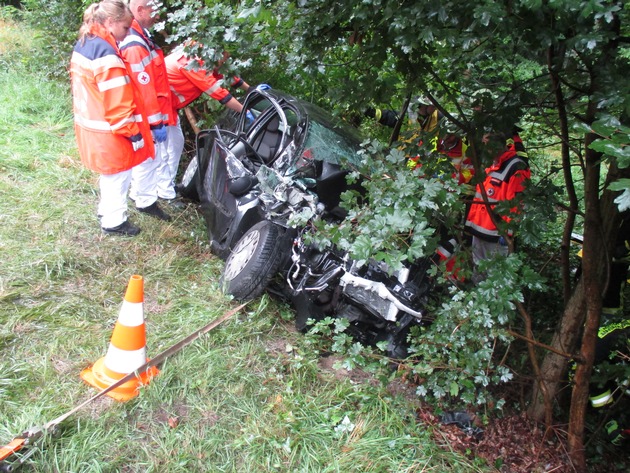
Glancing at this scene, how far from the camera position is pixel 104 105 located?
13.1 ft

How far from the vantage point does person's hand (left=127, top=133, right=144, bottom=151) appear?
Result: 417 cm

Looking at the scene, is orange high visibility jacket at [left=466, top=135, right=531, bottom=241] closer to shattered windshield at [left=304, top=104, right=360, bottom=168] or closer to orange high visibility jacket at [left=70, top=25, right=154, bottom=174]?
shattered windshield at [left=304, top=104, right=360, bottom=168]

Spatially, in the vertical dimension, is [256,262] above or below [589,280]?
below

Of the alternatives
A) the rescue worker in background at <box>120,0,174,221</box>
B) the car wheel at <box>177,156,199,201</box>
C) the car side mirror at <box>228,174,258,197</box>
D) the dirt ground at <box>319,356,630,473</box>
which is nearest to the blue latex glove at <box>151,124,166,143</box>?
the rescue worker in background at <box>120,0,174,221</box>

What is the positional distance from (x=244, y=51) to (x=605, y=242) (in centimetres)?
215

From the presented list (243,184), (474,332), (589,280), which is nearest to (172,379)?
(243,184)

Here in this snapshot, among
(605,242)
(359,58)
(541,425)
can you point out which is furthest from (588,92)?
(541,425)

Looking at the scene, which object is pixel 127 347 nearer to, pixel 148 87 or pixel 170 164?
pixel 148 87

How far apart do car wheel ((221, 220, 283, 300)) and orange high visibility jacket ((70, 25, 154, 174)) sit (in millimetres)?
1275

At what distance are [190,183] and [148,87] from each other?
1293 mm

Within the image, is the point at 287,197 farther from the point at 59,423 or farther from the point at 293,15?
the point at 59,423

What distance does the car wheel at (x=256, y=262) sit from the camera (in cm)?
366

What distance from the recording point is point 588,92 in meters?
2.15

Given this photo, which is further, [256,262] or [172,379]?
[256,262]
